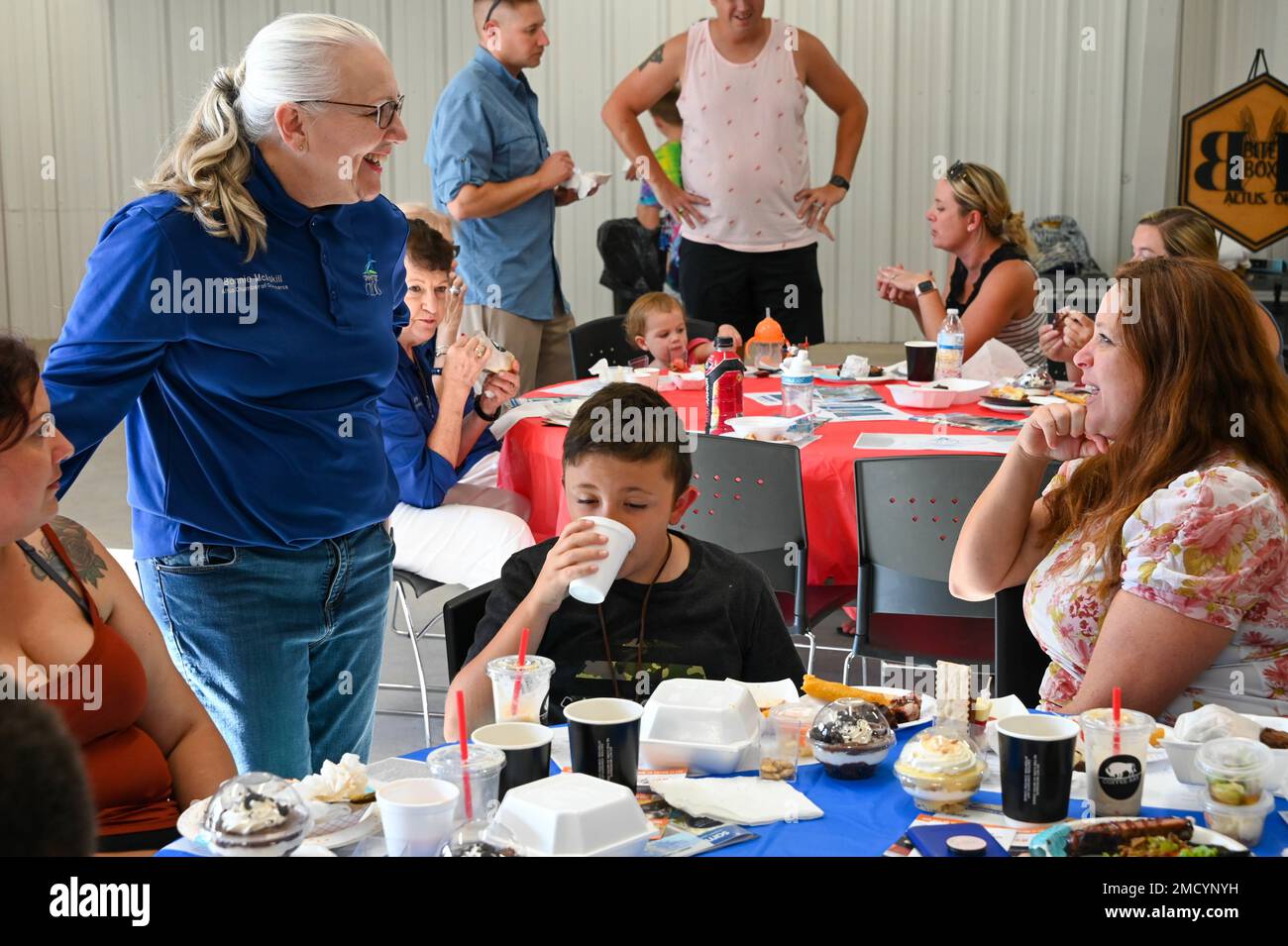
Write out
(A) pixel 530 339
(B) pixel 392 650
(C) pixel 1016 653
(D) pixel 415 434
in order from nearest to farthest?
(C) pixel 1016 653, (D) pixel 415 434, (B) pixel 392 650, (A) pixel 530 339

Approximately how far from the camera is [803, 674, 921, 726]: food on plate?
1.81 meters

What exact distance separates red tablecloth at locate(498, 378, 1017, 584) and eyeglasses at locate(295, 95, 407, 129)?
4.58 feet

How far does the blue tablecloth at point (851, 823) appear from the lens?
4.83 feet

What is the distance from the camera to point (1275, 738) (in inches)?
66.1

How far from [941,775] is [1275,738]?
45 cm

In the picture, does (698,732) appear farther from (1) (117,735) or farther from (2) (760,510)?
(2) (760,510)

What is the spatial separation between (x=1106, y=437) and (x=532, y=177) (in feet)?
11.6

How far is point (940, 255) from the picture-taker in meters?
9.98

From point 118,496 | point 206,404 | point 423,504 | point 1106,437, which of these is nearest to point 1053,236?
point 118,496

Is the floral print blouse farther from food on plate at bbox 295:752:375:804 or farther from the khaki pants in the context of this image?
the khaki pants

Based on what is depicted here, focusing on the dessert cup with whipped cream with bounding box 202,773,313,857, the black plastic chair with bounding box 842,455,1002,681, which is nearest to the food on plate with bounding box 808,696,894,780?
the dessert cup with whipped cream with bounding box 202,773,313,857

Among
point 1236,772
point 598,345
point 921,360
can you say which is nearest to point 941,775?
point 1236,772

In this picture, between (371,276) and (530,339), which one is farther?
(530,339)
